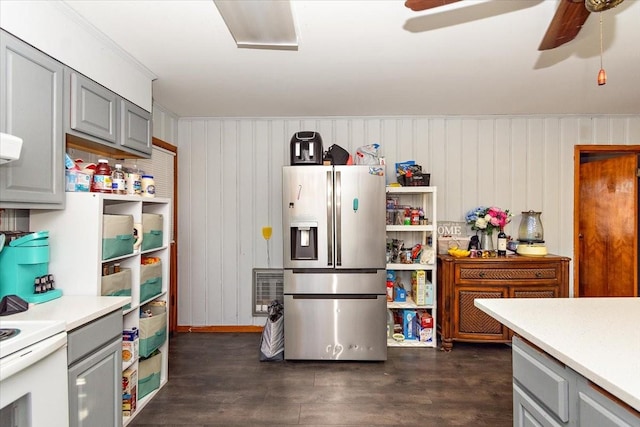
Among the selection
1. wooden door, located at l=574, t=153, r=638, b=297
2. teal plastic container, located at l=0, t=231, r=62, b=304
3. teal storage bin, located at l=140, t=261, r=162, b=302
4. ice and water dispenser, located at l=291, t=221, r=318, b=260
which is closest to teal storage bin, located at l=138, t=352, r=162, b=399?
teal storage bin, located at l=140, t=261, r=162, b=302

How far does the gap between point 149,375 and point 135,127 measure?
1736 mm

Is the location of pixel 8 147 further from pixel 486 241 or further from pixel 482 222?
pixel 486 241

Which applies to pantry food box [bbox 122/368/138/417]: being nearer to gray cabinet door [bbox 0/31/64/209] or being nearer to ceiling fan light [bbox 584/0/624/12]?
gray cabinet door [bbox 0/31/64/209]

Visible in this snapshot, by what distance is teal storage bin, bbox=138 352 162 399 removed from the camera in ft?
7.68

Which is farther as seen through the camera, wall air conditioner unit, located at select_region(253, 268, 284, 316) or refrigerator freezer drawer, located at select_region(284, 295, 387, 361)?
wall air conditioner unit, located at select_region(253, 268, 284, 316)

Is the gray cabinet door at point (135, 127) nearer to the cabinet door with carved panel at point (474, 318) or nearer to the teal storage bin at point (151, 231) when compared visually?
the teal storage bin at point (151, 231)

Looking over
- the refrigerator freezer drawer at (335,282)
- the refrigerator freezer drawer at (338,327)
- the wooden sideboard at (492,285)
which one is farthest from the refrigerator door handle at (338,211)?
the wooden sideboard at (492,285)

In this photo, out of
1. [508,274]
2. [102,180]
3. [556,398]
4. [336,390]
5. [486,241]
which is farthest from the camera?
[486,241]

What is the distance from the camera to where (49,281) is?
1.79 metres

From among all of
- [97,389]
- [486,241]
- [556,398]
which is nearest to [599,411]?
[556,398]

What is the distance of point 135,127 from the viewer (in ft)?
7.82

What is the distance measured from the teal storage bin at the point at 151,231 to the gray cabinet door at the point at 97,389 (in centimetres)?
76

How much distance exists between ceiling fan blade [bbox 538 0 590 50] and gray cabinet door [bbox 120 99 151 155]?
2397mm

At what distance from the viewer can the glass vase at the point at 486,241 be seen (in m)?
3.59
